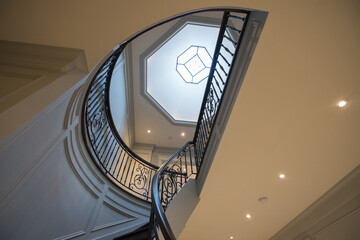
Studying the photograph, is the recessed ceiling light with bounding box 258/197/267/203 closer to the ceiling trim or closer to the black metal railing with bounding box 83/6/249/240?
the black metal railing with bounding box 83/6/249/240

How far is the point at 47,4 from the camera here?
166cm

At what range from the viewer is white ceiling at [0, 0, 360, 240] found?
1.70 metres

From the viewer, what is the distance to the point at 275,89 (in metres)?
2.34

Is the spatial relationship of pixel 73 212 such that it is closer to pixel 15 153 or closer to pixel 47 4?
pixel 15 153

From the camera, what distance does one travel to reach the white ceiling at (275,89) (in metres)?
1.70

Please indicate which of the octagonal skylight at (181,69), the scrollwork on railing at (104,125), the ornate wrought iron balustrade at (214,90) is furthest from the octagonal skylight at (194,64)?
the scrollwork on railing at (104,125)

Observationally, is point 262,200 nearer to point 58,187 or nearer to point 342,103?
point 342,103

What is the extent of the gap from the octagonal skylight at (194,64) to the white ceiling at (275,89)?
17.5ft

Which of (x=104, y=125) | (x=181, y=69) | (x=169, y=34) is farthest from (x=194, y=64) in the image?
(x=104, y=125)

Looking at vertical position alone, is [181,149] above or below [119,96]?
below

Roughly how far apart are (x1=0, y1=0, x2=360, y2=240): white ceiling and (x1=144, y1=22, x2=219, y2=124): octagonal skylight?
450cm

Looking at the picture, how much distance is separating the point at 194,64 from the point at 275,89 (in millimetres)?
5865

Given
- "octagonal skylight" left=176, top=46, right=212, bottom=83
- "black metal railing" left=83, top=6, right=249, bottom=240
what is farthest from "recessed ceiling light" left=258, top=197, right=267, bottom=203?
"octagonal skylight" left=176, top=46, right=212, bottom=83

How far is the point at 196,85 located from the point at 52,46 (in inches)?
264
